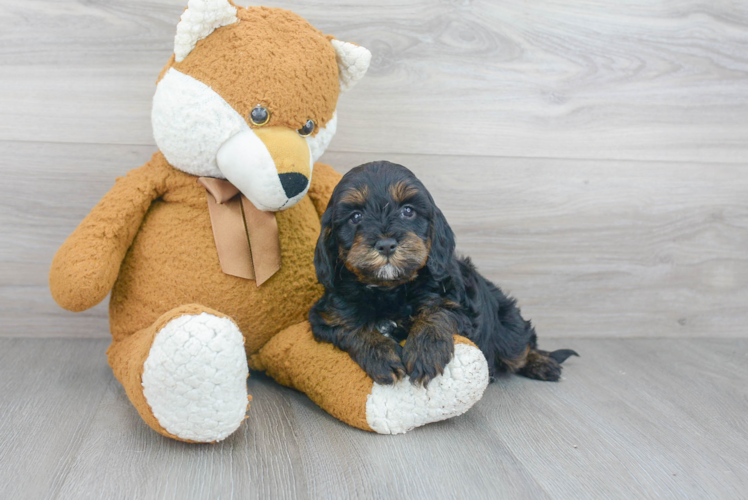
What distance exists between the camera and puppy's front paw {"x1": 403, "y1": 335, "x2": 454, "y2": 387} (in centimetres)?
148

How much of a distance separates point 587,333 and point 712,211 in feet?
2.41

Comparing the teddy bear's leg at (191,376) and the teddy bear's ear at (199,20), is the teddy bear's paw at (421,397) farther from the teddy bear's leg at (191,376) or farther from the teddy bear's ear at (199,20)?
the teddy bear's ear at (199,20)

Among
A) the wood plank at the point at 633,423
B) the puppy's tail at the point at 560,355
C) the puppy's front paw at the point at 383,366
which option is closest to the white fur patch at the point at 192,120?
the puppy's front paw at the point at 383,366

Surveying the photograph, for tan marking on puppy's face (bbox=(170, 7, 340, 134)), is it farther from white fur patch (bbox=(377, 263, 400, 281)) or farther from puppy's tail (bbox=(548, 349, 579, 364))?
puppy's tail (bbox=(548, 349, 579, 364))

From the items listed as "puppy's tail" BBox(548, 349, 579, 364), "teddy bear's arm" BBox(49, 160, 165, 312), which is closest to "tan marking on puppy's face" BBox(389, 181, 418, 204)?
"teddy bear's arm" BBox(49, 160, 165, 312)

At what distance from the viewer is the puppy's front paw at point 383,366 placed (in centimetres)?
149

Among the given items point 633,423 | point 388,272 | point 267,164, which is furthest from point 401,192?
point 633,423

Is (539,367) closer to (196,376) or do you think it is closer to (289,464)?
(289,464)

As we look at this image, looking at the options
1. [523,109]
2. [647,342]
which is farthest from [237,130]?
[647,342]

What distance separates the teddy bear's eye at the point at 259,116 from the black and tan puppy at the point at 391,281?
26 cm

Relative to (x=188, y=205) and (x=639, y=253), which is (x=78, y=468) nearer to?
(x=188, y=205)

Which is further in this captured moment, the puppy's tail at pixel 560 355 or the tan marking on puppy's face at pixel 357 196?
the puppy's tail at pixel 560 355

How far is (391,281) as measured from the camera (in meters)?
1.51

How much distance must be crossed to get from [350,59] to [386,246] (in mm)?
647
